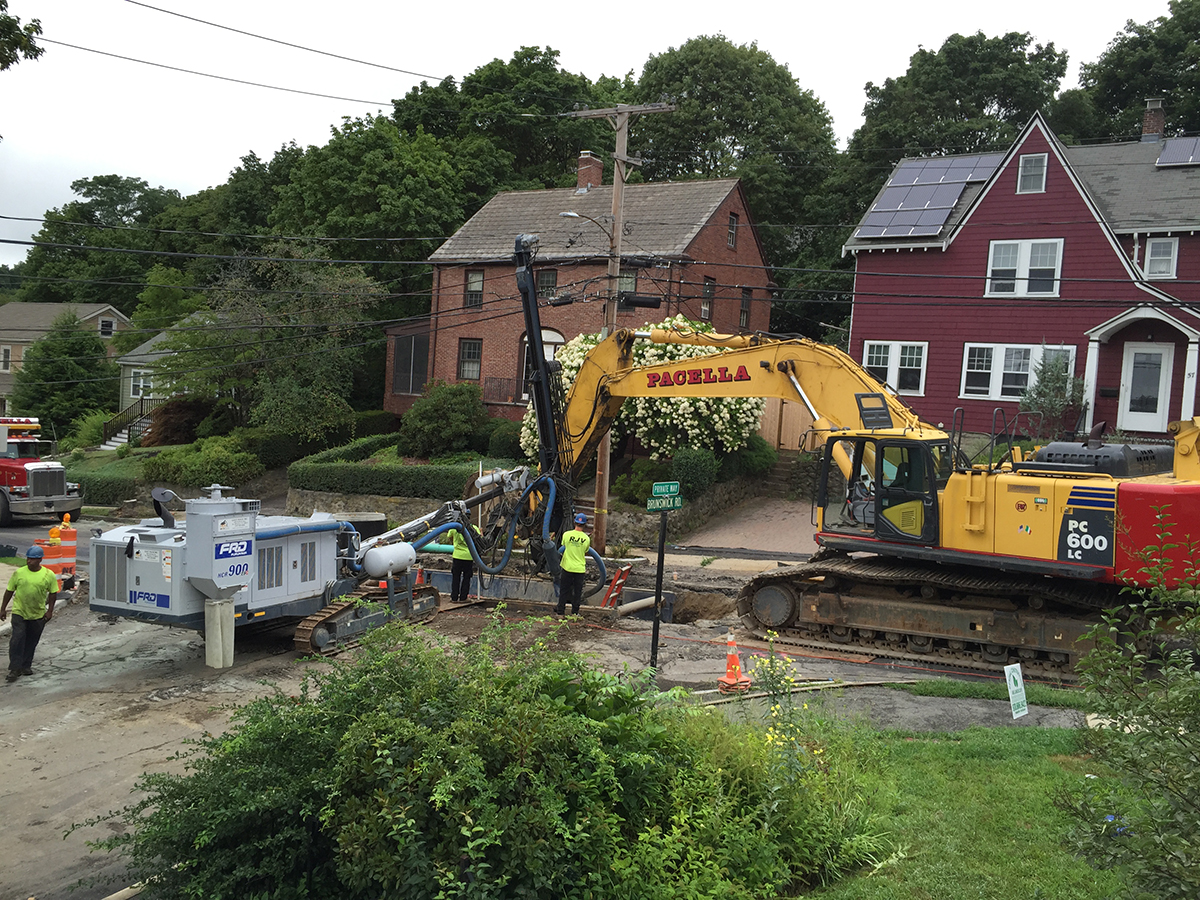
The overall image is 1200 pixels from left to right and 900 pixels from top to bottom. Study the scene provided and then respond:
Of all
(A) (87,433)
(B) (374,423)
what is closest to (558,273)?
(B) (374,423)

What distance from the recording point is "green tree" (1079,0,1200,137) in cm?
4144

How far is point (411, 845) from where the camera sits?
5492 mm

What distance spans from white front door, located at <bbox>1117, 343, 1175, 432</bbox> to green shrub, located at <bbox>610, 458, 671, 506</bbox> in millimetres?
12915

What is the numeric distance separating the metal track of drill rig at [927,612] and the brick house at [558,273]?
17703mm

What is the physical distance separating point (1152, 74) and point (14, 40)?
4760 cm

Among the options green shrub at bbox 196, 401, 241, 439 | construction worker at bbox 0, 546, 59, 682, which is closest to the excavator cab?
construction worker at bbox 0, 546, 59, 682

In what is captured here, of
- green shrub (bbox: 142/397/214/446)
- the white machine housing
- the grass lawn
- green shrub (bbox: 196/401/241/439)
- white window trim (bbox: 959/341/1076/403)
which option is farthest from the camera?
green shrub (bbox: 142/397/214/446)

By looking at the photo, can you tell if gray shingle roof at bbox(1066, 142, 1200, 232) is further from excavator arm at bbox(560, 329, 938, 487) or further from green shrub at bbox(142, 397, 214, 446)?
green shrub at bbox(142, 397, 214, 446)

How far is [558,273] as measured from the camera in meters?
34.8

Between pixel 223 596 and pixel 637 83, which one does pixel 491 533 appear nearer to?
pixel 223 596

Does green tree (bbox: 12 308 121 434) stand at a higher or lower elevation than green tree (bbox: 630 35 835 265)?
lower

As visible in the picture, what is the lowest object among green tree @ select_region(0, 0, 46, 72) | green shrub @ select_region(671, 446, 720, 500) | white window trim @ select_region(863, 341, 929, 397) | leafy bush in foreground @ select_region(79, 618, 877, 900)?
leafy bush in foreground @ select_region(79, 618, 877, 900)

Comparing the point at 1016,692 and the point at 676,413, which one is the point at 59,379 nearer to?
the point at 676,413

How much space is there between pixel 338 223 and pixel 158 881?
3514cm
